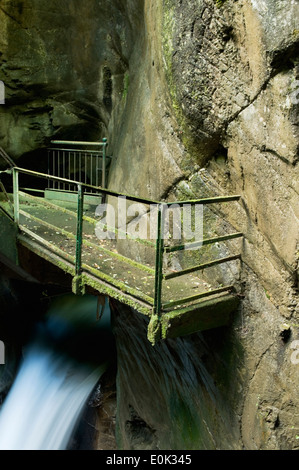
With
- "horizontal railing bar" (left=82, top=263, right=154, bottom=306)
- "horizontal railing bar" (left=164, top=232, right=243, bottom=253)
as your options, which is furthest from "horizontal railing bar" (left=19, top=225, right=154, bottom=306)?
"horizontal railing bar" (left=164, top=232, right=243, bottom=253)

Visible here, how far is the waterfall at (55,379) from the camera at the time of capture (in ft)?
27.1

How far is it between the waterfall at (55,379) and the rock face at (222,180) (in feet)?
3.93

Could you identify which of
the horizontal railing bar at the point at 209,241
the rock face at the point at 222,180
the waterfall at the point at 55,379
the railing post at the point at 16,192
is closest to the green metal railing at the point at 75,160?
the rock face at the point at 222,180

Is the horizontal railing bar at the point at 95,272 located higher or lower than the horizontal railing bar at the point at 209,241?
lower

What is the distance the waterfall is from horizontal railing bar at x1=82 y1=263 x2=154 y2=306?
4.25 metres

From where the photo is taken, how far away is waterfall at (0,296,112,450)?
826cm

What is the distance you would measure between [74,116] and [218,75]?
5983 millimetres

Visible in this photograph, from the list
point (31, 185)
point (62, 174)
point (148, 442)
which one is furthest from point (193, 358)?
point (31, 185)

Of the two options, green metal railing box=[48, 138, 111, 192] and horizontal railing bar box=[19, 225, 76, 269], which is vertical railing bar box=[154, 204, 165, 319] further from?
green metal railing box=[48, 138, 111, 192]

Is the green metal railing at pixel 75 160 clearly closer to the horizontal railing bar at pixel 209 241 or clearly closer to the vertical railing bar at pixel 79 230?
the vertical railing bar at pixel 79 230

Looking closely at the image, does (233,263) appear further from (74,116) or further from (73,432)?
(74,116)

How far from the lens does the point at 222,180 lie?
4973 millimetres

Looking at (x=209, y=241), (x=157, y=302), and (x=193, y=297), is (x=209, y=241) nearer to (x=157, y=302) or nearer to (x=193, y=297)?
(x=193, y=297)

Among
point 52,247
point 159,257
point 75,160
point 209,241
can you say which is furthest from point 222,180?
point 75,160
